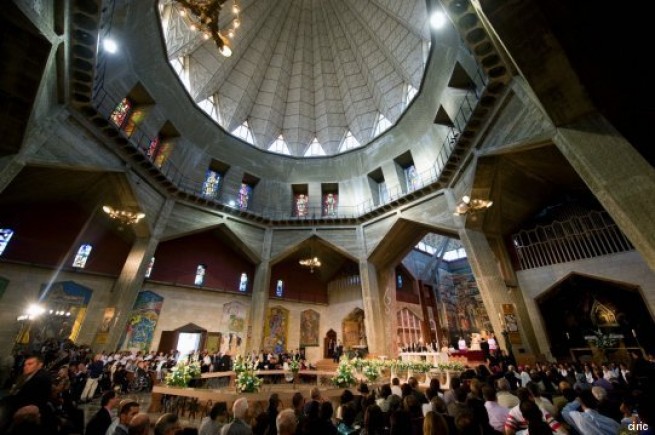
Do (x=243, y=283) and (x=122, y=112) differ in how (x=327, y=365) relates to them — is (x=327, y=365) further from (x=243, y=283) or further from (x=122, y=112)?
(x=122, y=112)

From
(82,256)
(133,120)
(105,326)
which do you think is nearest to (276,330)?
(105,326)

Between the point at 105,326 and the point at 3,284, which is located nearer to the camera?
the point at 3,284

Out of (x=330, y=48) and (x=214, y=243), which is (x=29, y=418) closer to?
(x=214, y=243)

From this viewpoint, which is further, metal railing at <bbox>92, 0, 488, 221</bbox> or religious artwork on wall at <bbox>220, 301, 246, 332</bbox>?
religious artwork on wall at <bbox>220, 301, 246, 332</bbox>

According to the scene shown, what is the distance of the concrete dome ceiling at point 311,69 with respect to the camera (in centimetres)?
1616

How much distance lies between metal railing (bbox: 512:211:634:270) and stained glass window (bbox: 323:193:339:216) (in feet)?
34.7

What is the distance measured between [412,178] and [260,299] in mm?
11590

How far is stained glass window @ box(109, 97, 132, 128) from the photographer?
471 inches

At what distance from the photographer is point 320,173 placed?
19.3 m

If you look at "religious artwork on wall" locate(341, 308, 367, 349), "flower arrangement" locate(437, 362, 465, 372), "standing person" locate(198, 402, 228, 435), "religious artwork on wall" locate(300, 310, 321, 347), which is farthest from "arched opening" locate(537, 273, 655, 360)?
"standing person" locate(198, 402, 228, 435)

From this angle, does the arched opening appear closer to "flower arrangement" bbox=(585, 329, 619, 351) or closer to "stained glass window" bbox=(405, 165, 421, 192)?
"flower arrangement" bbox=(585, 329, 619, 351)

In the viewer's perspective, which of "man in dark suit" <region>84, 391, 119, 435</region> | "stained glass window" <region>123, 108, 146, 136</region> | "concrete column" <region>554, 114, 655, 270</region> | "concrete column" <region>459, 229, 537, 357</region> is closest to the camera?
"man in dark suit" <region>84, 391, 119, 435</region>

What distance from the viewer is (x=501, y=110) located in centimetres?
959

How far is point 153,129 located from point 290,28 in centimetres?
1248
